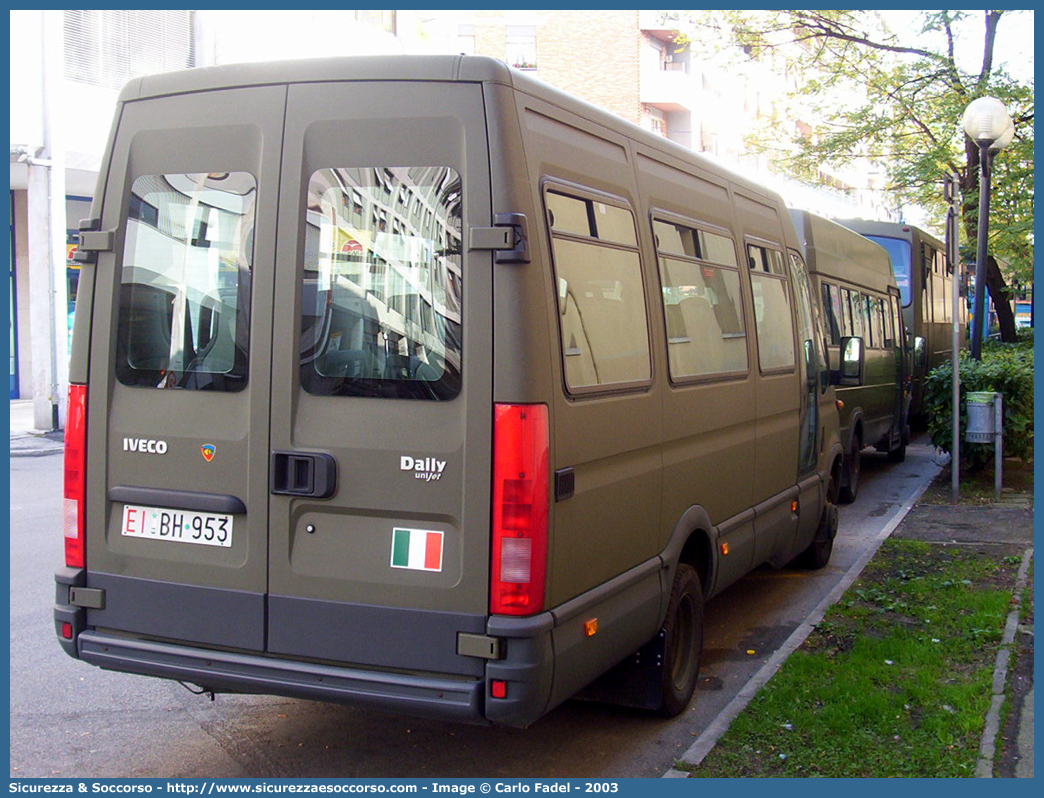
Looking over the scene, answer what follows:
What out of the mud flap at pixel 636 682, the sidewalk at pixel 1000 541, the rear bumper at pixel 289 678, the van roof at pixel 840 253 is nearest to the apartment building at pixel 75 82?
the sidewalk at pixel 1000 541

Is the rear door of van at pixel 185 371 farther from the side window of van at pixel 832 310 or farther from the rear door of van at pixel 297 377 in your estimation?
the side window of van at pixel 832 310

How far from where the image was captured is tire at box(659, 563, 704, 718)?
17.4ft

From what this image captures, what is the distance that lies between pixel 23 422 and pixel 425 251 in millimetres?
16554

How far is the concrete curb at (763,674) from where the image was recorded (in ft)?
16.1

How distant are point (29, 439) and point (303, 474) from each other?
14.1 m

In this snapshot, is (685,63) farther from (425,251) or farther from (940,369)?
(425,251)

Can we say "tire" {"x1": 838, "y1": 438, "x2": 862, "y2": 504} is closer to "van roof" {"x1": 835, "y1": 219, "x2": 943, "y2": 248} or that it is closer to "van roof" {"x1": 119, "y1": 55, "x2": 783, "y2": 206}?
"van roof" {"x1": 835, "y1": 219, "x2": 943, "y2": 248}

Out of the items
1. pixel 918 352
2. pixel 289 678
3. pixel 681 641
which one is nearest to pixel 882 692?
pixel 681 641

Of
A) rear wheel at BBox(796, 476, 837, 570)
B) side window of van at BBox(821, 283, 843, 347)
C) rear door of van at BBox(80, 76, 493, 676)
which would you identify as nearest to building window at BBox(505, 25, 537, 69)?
side window of van at BBox(821, 283, 843, 347)

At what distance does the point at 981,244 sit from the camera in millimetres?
13578

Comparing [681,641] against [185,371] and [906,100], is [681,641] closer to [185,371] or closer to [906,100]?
[185,371]

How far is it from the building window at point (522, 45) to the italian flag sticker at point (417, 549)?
141 ft

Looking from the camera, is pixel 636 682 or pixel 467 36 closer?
pixel 636 682
